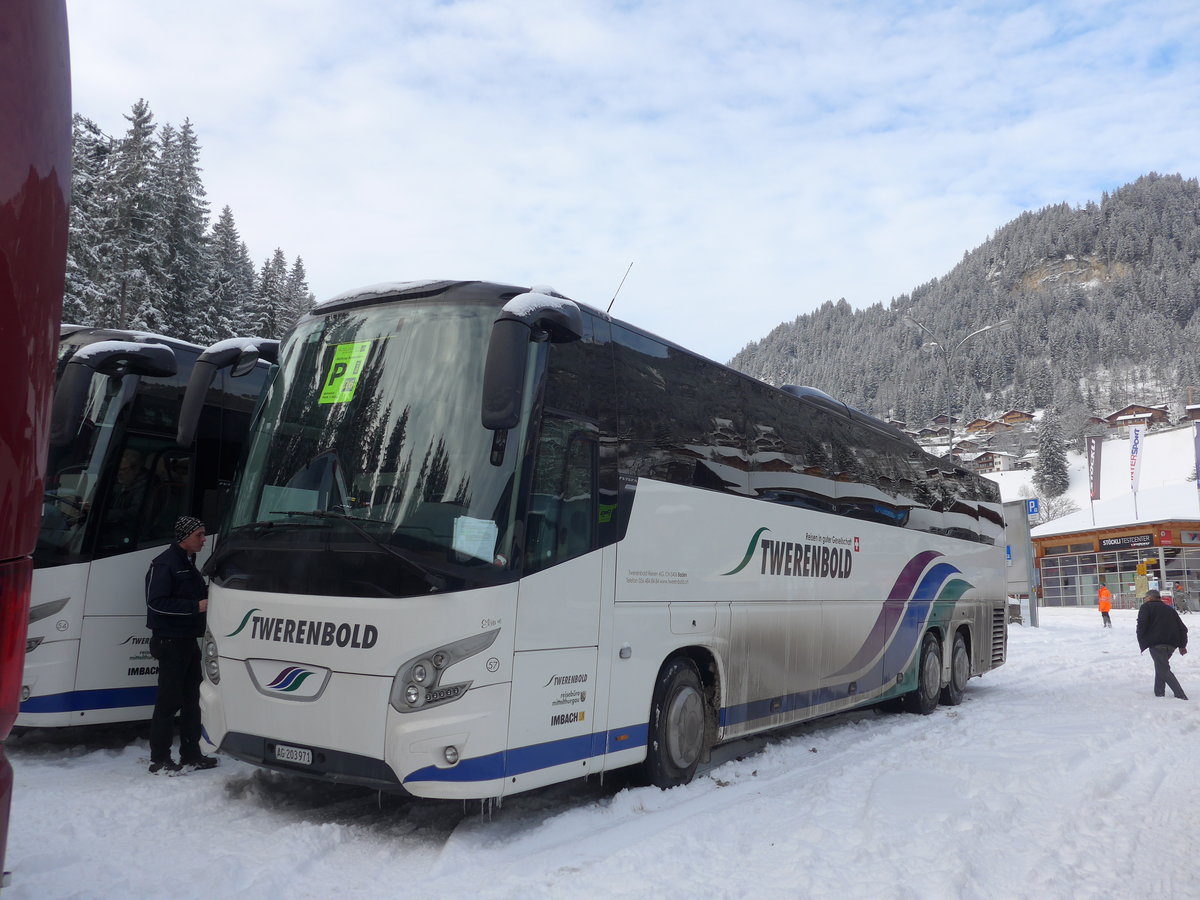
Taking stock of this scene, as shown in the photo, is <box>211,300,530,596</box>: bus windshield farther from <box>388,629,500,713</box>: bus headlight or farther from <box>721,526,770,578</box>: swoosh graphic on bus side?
<box>721,526,770,578</box>: swoosh graphic on bus side

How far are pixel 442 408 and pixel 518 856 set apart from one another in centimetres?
268

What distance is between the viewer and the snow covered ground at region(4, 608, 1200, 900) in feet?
16.0

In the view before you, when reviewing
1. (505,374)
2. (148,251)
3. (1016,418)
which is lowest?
(505,374)

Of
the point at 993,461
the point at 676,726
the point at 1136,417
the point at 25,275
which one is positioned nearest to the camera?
the point at 25,275

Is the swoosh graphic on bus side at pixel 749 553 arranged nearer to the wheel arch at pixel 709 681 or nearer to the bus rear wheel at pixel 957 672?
the wheel arch at pixel 709 681

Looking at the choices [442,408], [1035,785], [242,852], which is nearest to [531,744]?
[242,852]

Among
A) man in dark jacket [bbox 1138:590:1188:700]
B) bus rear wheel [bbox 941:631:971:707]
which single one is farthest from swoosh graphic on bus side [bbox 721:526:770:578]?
man in dark jacket [bbox 1138:590:1188:700]

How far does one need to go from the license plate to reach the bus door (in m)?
1.22

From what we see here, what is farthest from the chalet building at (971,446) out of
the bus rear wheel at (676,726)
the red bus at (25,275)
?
the red bus at (25,275)

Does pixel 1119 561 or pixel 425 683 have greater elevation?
pixel 1119 561

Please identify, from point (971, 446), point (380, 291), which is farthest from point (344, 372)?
point (971, 446)

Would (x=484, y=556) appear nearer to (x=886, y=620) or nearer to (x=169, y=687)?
(x=169, y=687)

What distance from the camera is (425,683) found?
5.32m

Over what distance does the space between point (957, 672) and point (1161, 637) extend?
341cm
